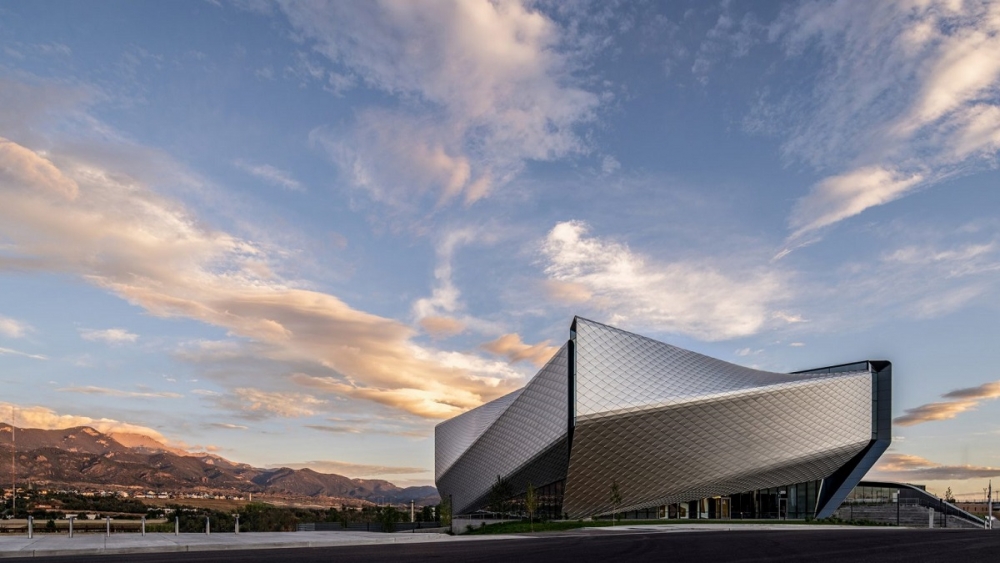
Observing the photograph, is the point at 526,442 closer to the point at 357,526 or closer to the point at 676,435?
the point at 676,435

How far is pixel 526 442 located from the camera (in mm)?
57219

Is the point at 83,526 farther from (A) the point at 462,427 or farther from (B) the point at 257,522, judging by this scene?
(A) the point at 462,427

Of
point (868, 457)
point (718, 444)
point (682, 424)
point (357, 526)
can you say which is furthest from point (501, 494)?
point (868, 457)

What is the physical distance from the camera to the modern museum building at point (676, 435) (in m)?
50.3

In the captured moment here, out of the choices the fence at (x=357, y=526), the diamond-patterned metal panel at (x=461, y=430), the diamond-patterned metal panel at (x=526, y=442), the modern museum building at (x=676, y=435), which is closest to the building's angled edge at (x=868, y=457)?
the modern museum building at (x=676, y=435)

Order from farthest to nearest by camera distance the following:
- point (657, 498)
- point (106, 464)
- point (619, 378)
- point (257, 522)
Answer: point (106, 464), point (657, 498), point (619, 378), point (257, 522)

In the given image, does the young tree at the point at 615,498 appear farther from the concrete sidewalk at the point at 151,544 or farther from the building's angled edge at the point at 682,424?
the concrete sidewalk at the point at 151,544

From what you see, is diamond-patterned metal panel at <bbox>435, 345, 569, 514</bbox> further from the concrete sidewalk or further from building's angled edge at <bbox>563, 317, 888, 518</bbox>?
the concrete sidewalk

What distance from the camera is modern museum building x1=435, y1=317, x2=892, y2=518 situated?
50281 mm

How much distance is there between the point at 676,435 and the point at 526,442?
12.1m

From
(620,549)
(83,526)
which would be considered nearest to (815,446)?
(620,549)

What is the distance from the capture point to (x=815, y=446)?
60.4 metres

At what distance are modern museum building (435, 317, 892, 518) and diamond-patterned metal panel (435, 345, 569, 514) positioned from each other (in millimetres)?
145

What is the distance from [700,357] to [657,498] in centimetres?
1201
